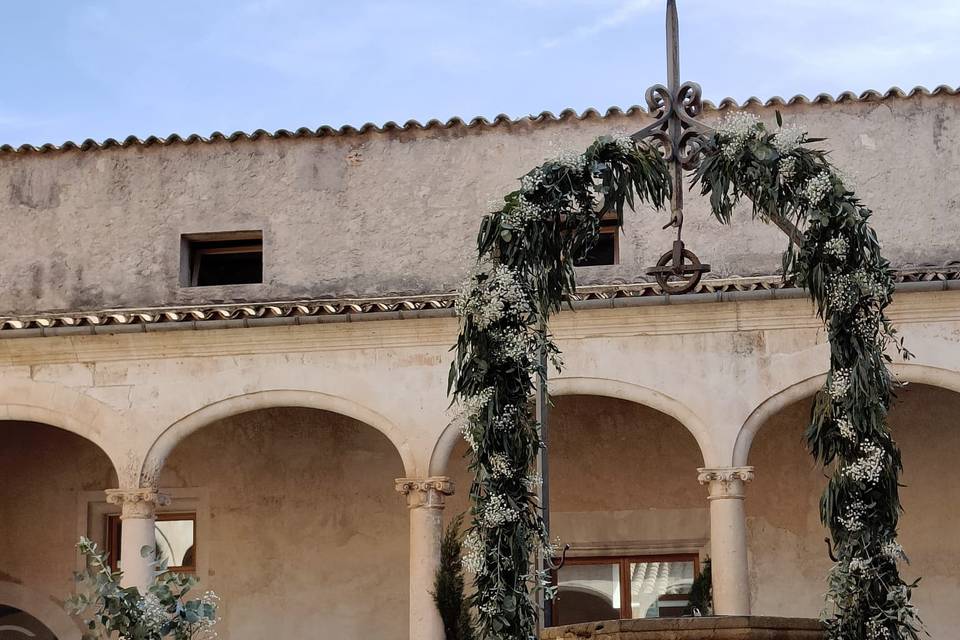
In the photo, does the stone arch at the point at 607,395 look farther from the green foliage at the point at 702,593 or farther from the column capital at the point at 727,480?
the green foliage at the point at 702,593

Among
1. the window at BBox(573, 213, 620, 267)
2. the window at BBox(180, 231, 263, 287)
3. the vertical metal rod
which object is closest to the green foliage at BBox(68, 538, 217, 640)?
the vertical metal rod

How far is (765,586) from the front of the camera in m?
13.4

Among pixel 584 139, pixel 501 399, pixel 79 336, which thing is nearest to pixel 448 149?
pixel 584 139

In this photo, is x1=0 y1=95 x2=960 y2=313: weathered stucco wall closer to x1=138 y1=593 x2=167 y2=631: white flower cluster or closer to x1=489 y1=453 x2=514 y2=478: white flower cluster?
x1=489 y1=453 x2=514 y2=478: white flower cluster

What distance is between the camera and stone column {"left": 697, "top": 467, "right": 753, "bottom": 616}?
1170 cm

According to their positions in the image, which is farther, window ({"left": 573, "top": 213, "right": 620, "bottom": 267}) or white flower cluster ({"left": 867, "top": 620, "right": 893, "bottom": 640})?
window ({"left": 573, "top": 213, "right": 620, "bottom": 267})

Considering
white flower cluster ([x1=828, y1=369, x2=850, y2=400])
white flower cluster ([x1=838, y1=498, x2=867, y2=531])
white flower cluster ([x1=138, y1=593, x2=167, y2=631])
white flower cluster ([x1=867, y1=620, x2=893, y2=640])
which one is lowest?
white flower cluster ([x1=867, y1=620, x2=893, y2=640])

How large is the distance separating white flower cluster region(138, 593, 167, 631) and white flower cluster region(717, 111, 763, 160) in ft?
10.9

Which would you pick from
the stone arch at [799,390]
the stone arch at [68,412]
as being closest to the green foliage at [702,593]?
the stone arch at [799,390]

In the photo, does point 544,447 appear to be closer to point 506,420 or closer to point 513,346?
point 506,420

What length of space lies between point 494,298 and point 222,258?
781cm

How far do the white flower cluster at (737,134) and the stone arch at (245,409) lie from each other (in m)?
5.11

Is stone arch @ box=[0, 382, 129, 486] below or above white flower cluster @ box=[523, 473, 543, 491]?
above

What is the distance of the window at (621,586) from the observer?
1378 cm
